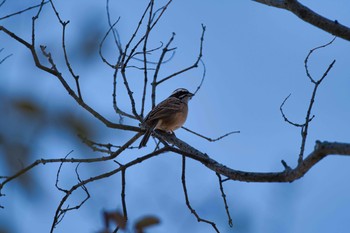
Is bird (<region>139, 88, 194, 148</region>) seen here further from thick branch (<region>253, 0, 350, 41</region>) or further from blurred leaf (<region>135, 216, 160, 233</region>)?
blurred leaf (<region>135, 216, 160, 233</region>)

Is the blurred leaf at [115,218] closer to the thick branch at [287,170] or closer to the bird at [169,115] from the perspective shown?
the thick branch at [287,170]

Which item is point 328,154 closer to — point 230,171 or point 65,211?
point 230,171

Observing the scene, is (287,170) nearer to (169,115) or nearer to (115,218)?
(115,218)

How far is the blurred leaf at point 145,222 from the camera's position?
1.61 metres

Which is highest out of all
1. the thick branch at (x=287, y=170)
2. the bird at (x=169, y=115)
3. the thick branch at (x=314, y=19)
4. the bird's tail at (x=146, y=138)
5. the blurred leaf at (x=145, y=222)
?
the bird at (x=169, y=115)

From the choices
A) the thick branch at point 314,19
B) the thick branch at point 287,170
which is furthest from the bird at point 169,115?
the thick branch at point 314,19

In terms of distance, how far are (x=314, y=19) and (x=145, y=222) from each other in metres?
3.30

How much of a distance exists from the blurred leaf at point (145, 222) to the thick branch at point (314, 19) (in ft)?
10.5

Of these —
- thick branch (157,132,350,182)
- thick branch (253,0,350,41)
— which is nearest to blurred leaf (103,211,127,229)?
thick branch (157,132,350,182)

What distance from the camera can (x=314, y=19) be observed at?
14.5 ft

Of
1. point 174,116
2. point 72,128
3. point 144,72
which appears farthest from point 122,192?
point 174,116

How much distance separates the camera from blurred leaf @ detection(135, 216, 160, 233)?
161 centimetres

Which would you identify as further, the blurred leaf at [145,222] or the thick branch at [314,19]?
the thick branch at [314,19]

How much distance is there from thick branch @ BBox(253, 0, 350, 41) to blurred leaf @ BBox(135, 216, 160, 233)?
321 cm
